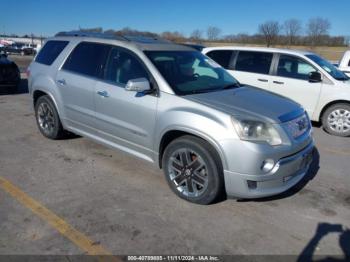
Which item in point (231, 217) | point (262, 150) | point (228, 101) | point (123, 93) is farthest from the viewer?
point (123, 93)

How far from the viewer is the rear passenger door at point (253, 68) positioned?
8.04 metres

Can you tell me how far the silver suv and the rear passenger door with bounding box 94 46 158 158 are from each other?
1 centimetres

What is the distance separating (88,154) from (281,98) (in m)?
3.03

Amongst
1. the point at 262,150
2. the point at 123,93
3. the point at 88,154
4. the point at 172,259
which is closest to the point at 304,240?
the point at 262,150

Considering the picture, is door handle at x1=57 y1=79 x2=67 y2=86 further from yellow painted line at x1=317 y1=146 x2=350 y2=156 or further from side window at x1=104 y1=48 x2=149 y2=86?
yellow painted line at x1=317 y1=146 x2=350 y2=156

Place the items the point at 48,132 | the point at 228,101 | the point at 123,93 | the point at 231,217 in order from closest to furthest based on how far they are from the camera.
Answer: the point at 231,217, the point at 228,101, the point at 123,93, the point at 48,132

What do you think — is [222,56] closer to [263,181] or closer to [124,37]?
[124,37]

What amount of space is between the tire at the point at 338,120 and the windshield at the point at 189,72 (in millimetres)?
3498

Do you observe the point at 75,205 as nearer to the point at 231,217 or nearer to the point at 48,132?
the point at 231,217

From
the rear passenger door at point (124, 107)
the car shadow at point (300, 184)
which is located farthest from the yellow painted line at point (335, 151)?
the rear passenger door at point (124, 107)

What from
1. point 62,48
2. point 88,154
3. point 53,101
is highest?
point 62,48

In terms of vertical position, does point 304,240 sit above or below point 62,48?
below

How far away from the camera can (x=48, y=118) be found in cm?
594

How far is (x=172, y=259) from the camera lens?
116 inches
